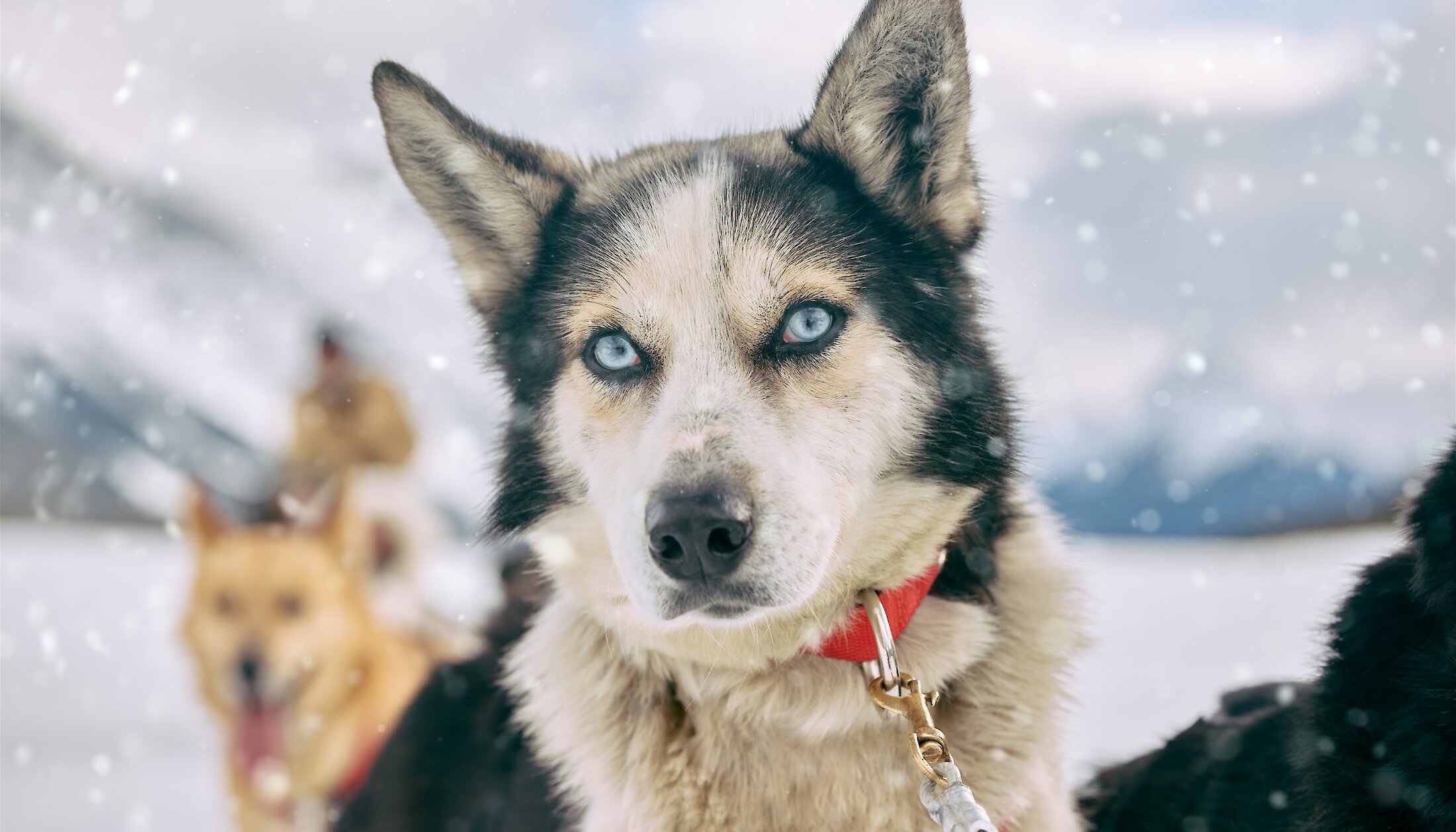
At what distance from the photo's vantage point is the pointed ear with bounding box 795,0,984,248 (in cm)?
175

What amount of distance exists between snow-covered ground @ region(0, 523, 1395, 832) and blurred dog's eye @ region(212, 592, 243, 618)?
0.31 meters

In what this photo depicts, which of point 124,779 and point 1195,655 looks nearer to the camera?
point 124,779

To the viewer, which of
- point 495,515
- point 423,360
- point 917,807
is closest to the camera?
point 917,807

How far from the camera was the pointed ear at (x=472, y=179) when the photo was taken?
188 cm

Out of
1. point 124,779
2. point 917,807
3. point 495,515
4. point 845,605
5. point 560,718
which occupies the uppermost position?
point 495,515

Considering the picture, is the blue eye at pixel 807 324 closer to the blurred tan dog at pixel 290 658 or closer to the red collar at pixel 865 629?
the red collar at pixel 865 629

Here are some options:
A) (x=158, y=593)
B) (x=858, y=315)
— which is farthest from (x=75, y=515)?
(x=858, y=315)

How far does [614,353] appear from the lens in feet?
6.06

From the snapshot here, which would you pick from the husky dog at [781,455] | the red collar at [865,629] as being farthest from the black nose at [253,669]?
the red collar at [865,629]

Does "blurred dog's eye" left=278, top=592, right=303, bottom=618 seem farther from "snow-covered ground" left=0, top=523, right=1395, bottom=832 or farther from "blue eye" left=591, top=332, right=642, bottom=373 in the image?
"blue eye" left=591, top=332, right=642, bottom=373

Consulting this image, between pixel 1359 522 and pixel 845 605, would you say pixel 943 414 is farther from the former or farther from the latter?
pixel 1359 522

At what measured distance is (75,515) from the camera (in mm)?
8547

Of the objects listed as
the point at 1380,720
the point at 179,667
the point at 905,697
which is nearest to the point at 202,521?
the point at 179,667

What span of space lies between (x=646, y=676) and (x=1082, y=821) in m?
1.11
